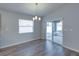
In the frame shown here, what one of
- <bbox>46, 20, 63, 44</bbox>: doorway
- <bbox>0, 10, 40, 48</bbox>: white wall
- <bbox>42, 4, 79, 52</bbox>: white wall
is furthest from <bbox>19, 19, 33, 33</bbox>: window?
<bbox>46, 20, 63, 44</bbox>: doorway

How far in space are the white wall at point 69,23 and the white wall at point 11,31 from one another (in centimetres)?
43

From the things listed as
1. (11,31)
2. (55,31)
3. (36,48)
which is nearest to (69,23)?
(55,31)

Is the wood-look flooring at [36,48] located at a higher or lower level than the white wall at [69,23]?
lower

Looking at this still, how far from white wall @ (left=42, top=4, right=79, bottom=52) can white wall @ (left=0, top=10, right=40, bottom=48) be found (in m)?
0.43

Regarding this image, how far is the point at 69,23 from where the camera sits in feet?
11.3

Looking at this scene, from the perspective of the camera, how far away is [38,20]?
3.40m

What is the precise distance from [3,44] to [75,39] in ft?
9.03

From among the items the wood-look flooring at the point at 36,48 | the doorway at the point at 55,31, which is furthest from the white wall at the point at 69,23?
the wood-look flooring at the point at 36,48

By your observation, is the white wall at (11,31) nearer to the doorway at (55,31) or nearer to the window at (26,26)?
the window at (26,26)

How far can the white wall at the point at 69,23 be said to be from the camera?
10.5 feet

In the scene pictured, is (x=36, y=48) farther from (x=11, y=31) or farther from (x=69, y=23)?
(x=69, y=23)

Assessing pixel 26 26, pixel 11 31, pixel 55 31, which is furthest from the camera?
pixel 11 31

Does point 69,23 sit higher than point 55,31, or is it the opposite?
point 69,23

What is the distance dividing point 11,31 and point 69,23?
91.3 inches
